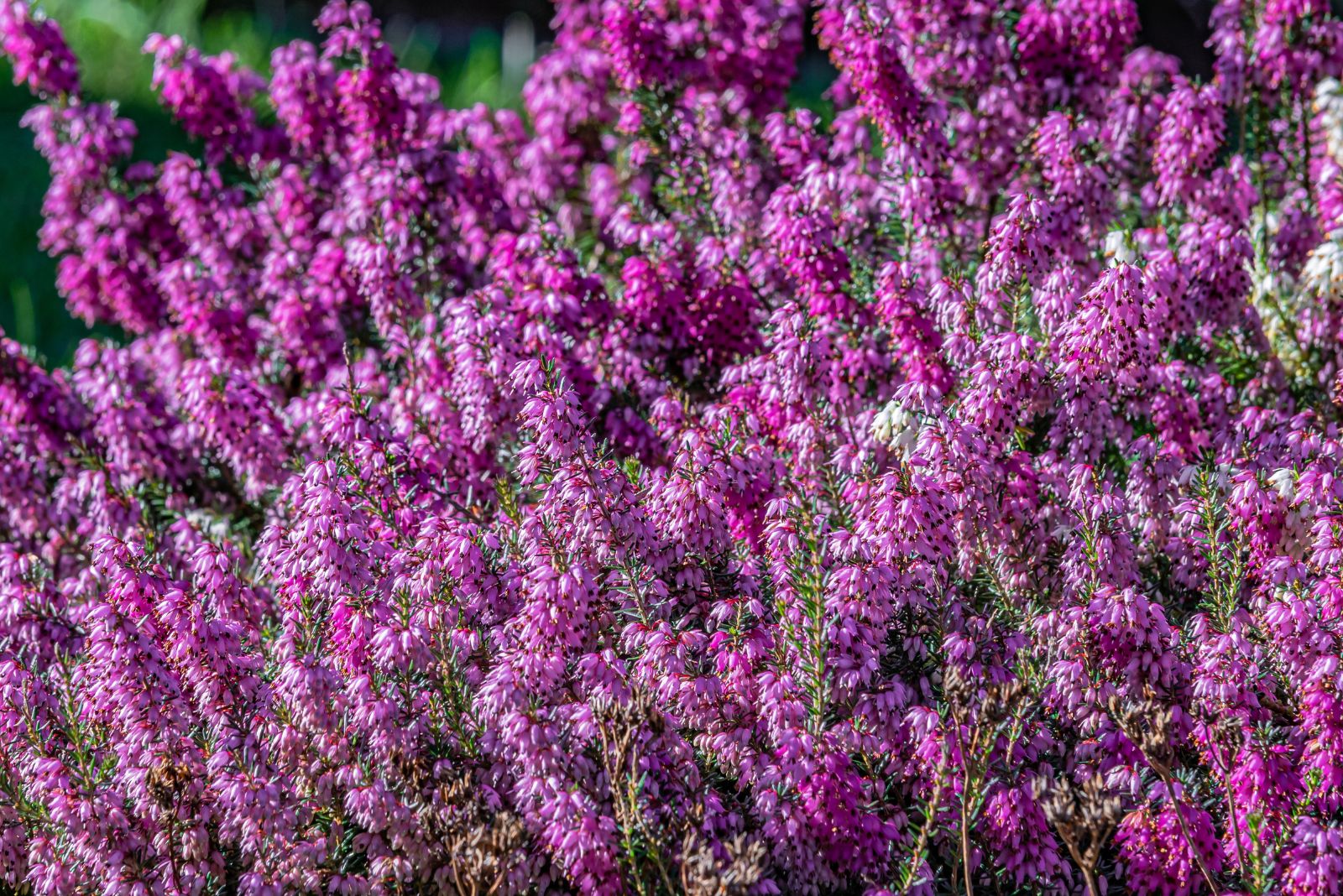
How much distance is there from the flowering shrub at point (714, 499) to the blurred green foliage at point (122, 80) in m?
3.59

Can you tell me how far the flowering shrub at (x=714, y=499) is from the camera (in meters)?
3.83

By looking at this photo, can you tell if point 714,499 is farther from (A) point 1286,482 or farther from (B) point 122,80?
(B) point 122,80

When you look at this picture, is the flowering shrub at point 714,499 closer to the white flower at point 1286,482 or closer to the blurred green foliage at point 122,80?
the white flower at point 1286,482

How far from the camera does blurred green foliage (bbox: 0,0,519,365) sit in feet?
33.4

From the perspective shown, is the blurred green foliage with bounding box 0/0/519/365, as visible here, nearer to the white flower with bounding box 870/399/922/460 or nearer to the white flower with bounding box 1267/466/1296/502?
the white flower with bounding box 870/399/922/460

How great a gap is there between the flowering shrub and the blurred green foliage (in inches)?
141

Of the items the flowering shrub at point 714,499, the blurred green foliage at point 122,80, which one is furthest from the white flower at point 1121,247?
the blurred green foliage at point 122,80

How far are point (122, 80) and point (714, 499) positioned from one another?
12.0 meters

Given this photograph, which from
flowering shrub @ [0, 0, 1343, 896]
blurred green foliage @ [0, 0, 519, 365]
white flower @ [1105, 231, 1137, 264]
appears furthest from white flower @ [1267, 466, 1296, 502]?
blurred green foliage @ [0, 0, 519, 365]

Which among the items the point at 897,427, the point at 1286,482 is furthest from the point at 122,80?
the point at 1286,482

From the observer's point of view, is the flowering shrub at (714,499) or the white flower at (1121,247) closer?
the flowering shrub at (714,499)

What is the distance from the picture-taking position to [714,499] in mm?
4156

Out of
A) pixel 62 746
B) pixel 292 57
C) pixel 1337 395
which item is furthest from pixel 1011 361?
pixel 292 57

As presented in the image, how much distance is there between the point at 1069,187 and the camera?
214 inches
